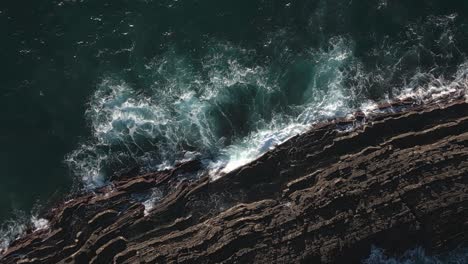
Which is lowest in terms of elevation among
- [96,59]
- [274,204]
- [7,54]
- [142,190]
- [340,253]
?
[340,253]

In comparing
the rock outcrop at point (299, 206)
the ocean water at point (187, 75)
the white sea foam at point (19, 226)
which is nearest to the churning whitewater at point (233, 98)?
the ocean water at point (187, 75)

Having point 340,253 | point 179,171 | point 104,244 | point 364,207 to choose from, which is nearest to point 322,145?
point 364,207

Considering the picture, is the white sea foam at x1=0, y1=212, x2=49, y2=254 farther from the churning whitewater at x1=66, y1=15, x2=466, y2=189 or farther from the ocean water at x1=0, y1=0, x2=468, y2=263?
the churning whitewater at x1=66, y1=15, x2=466, y2=189

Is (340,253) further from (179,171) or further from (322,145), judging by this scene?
(179,171)

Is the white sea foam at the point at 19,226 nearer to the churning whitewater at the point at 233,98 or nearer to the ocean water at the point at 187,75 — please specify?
the ocean water at the point at 187,75

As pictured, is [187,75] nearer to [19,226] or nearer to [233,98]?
[233,98]
